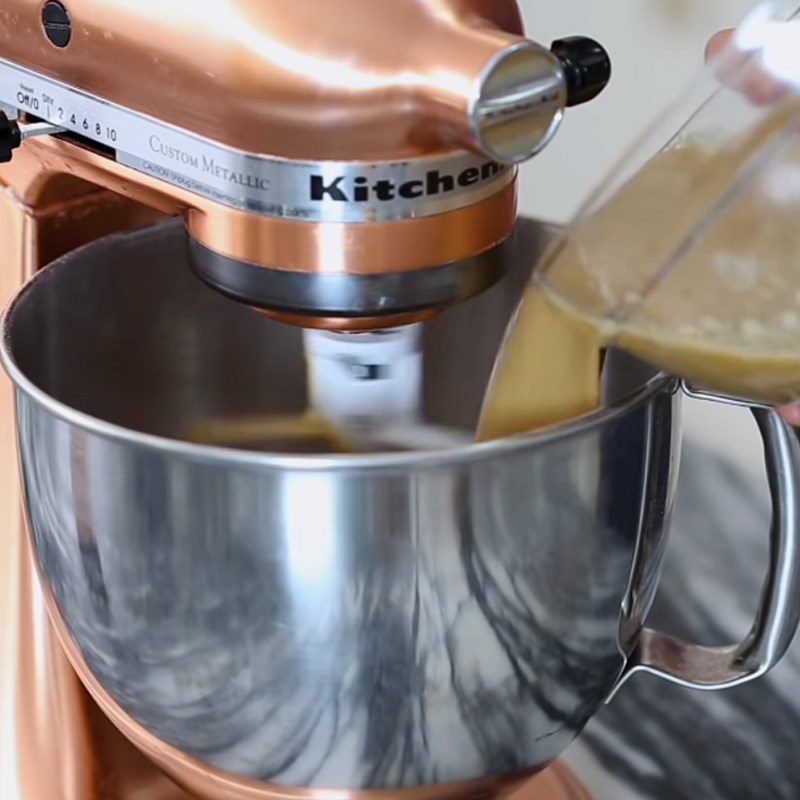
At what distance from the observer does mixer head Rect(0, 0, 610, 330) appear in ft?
1.37

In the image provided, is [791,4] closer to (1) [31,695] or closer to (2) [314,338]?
(2) [314,338]

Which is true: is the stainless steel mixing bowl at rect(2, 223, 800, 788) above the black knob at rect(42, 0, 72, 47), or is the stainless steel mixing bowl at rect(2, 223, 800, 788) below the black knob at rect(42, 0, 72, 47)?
below

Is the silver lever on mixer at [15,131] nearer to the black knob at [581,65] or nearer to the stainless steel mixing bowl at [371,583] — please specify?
the stainless steel mixing bowl at [371,583]

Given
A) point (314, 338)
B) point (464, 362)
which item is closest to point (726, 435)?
point (464, 362)

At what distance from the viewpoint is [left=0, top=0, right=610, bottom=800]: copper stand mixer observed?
418 mm

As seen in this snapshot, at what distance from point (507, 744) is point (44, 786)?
0.21m

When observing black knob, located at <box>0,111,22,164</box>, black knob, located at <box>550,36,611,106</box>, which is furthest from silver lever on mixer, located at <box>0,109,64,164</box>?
black knob, located at <box>550,36,611,106</box>

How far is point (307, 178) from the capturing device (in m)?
0.43

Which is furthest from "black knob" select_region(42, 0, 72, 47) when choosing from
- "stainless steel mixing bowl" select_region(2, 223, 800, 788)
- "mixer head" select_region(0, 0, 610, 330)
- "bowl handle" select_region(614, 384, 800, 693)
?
"bowl handle" select_region(614, 384, 800, 693)

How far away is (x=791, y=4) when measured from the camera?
0.46 metres

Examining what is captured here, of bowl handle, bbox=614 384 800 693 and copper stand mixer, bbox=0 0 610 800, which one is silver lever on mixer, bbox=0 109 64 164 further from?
Result: bowl handle, bbox=614 384 800 693

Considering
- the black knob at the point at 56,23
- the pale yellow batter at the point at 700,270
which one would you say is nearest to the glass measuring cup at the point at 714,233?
the pale yellow batter at the point at 700,270

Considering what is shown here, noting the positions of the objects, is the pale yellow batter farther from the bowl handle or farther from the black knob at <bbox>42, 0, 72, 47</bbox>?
the black knob at <bbox>42, 0, 72, 47</bbox>

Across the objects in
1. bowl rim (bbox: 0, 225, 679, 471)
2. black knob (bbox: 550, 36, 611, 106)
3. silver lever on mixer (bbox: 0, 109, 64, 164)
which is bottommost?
bowl rim (bbox: 0, 225, 679, 471)
